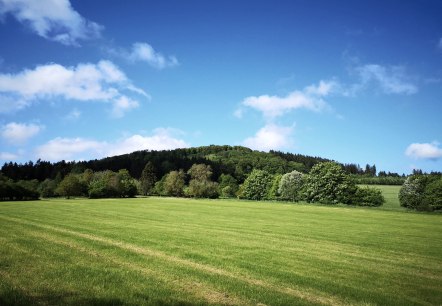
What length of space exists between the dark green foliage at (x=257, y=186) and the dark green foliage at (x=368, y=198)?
40.4m

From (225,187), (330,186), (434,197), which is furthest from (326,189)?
(225,187)

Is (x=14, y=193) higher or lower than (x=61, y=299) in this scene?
lower

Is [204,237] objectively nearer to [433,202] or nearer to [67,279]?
[67,279]

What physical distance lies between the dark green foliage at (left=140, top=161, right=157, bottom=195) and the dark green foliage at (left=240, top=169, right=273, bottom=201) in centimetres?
4877

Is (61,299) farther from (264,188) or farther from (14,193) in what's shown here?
(264,188)

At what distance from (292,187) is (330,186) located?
17609 mm

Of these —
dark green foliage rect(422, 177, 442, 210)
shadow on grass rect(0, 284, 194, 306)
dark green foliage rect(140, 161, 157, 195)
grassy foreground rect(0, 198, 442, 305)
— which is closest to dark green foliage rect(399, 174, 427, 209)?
dark green foliage rect(422, 177, 442, 210)

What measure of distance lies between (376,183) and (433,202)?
114m

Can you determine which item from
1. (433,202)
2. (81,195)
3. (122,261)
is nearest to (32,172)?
(81,195)

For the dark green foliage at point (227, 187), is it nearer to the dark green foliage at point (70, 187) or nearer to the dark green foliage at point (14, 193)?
the dark green foliage at point (70, 187)

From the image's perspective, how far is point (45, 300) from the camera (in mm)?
10719

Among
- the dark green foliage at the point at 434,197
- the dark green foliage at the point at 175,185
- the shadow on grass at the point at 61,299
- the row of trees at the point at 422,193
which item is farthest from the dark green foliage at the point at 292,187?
the shadow on grass at the point at 61,299

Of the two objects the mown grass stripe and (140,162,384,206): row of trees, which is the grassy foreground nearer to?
the mown grass stripe

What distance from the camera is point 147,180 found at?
546 feet
